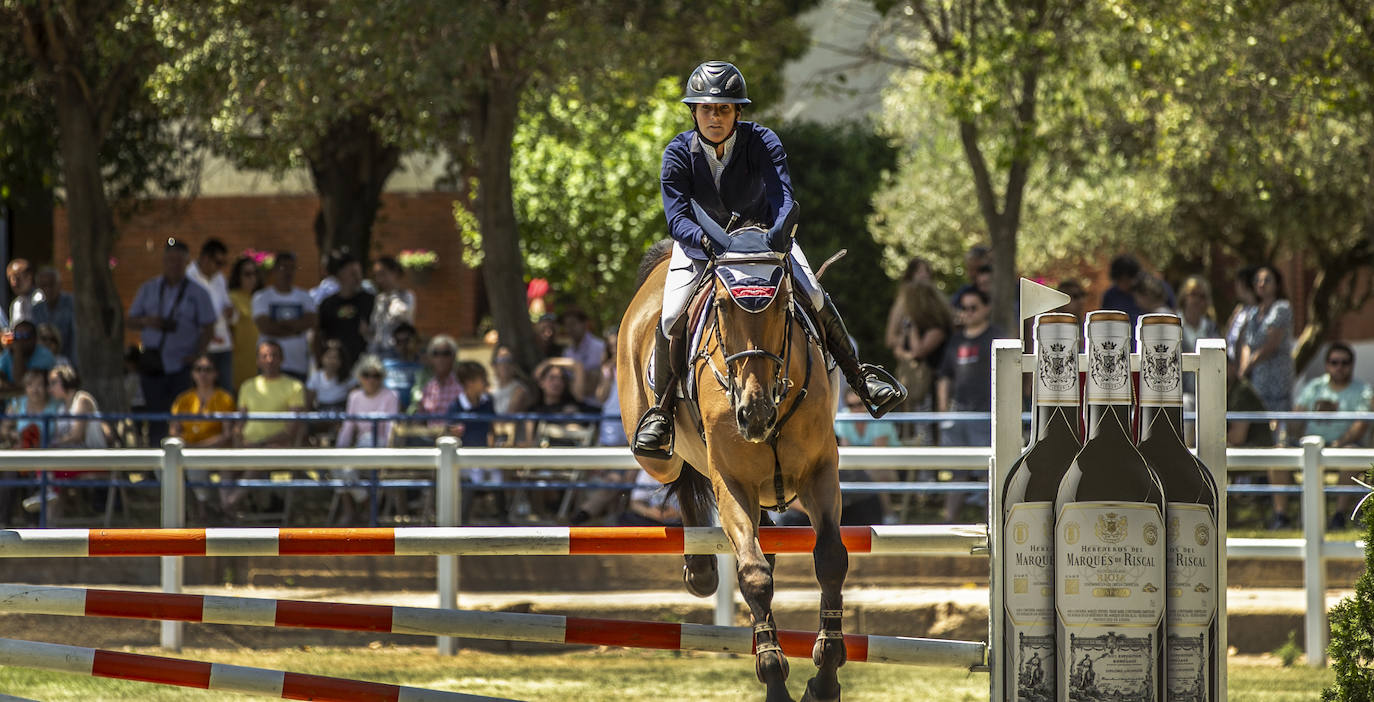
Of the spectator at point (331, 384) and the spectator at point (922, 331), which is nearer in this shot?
the spectator at point (922, 331)

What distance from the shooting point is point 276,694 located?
4371 millimetres

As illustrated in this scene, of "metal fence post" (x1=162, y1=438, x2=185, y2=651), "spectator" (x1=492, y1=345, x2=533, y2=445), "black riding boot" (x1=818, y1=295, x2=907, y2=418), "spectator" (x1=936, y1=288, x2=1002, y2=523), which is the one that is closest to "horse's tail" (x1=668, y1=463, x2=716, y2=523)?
"black riding boot" (x1=818, y1=295, x2=907, y2=418)

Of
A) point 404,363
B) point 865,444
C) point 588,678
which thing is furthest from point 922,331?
point 588,678

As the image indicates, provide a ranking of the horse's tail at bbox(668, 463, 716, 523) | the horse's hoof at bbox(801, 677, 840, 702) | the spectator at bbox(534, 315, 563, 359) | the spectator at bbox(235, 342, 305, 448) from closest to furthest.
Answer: the horse's hoof at bbox(801, 677, 840, 702), the horse's tail at bbox(668, 463, 716, 523), the spectator at bbox(235, 342, 305, 448), the spectator at bbox(534, 315, 563, 359)

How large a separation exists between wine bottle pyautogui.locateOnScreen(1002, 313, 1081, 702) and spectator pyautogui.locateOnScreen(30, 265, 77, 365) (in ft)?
38.0

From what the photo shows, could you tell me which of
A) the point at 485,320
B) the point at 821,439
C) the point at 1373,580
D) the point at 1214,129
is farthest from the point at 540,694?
the point at 485,320

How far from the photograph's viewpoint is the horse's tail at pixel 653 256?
21.3 ft

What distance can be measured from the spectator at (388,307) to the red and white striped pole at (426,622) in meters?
8.38

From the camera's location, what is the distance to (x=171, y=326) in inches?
482

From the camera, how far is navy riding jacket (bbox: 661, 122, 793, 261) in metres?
5.53

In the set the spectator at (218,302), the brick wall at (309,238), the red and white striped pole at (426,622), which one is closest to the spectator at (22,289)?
the spectator at (218,302)

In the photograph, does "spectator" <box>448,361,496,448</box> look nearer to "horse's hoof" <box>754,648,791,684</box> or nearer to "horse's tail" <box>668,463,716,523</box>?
"horse's tail" <box>668,463,716,523</box>

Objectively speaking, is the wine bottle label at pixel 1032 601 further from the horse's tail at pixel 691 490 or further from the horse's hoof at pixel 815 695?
the horse's tail at pixel 691 490

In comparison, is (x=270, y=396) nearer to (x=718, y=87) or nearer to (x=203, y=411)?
(x=203, y=411)
